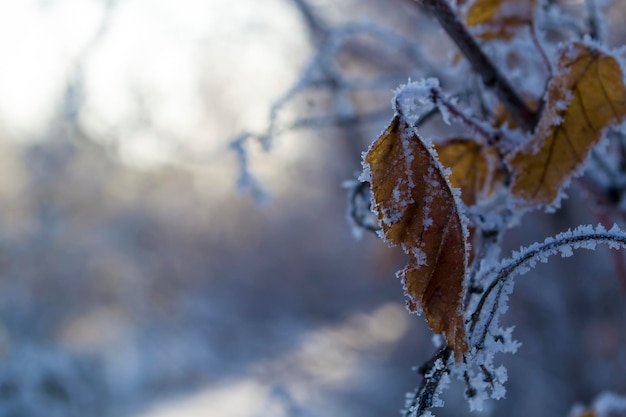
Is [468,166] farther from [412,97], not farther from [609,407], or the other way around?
[609,407]

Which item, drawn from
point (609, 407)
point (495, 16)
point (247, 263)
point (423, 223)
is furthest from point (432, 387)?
point (247, 263)

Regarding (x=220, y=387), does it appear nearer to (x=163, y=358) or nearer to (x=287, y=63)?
(x=163, y=358)

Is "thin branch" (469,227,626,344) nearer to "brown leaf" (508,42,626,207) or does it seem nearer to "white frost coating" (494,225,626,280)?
"white frost coating" (494,225,626,280)

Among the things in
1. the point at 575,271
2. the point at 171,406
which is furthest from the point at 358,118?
the point at 171,406

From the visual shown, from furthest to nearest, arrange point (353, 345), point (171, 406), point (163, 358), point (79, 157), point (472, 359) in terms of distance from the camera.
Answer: point (79, 157)
point (163, 358)
point (171, 406)
point (353, 345)
point (472, 359)

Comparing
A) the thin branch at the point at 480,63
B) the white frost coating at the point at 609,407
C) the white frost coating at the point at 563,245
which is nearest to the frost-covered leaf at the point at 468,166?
the thin branch at the point at 480,63

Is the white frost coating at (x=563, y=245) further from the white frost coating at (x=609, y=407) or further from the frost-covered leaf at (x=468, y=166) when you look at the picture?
the white frost coating at (x=609, y=407)
